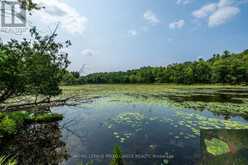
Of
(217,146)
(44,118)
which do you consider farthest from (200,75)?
(217,146)

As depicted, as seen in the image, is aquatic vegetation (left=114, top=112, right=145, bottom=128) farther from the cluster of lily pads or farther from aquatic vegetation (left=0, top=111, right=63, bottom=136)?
aquatic vegetation (left=0, top=111, right=63, bottom=136)

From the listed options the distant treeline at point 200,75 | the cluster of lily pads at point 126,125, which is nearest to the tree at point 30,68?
the cluster of lily pads at point 126,125

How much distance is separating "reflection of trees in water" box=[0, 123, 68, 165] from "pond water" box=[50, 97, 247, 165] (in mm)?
377

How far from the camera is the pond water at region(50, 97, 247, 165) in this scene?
7254mm

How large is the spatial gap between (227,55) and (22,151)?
103463mm

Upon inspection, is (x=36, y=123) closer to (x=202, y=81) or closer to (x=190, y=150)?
(x=190, y=150)

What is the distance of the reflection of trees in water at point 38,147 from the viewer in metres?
7.06

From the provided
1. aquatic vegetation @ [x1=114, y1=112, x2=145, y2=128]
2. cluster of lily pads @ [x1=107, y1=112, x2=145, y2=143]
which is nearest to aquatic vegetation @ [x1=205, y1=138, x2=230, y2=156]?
cluster of lily pads @ [x1=107, y1=112, x2=145, y2=143]

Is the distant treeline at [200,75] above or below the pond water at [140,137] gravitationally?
above

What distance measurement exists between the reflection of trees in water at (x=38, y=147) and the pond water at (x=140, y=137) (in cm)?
38

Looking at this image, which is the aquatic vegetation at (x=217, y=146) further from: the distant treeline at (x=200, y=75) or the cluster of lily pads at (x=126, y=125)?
the distant treeline at (x=200, y=75)

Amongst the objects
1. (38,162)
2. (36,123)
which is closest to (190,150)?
(38,162)

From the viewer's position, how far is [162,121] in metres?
12.7

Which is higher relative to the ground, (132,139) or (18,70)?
(18,70)
